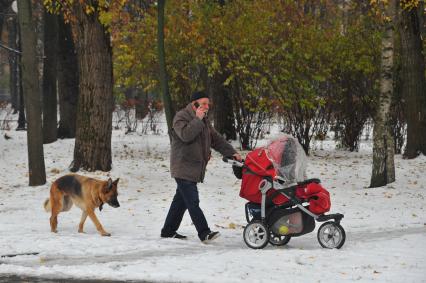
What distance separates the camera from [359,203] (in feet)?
41.4

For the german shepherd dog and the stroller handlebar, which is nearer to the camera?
the stroller handlebar

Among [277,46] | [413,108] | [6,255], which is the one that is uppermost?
[277,46]

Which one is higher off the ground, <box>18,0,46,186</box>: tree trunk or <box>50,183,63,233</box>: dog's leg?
<box>18,0,46,186</box>: tree trunk

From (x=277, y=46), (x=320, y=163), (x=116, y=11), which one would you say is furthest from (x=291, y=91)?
(x=116, y=11)

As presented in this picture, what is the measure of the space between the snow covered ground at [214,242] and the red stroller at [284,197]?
0.76ft

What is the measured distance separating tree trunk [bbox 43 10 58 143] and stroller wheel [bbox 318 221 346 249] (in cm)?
1516

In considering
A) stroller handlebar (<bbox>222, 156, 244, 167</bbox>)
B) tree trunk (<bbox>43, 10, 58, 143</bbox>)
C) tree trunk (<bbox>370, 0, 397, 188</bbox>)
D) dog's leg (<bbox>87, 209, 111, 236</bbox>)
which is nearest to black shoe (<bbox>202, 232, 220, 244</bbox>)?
stroller handlebar (<bbox>222, 156, 244, 167</bbox>)

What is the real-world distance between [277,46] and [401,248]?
12.2m

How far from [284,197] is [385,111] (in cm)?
588

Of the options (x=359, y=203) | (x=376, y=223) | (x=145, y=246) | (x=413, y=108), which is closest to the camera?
(x=145, y=246)

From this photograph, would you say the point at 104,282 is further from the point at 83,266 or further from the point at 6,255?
the point at 6,255

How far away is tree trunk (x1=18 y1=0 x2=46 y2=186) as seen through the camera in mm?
13617

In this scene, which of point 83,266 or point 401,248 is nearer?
point 83,266

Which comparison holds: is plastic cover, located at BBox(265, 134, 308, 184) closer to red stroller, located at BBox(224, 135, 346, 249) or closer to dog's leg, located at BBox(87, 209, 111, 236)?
red stroller, located at BBox(224, 135, 346, 249)
